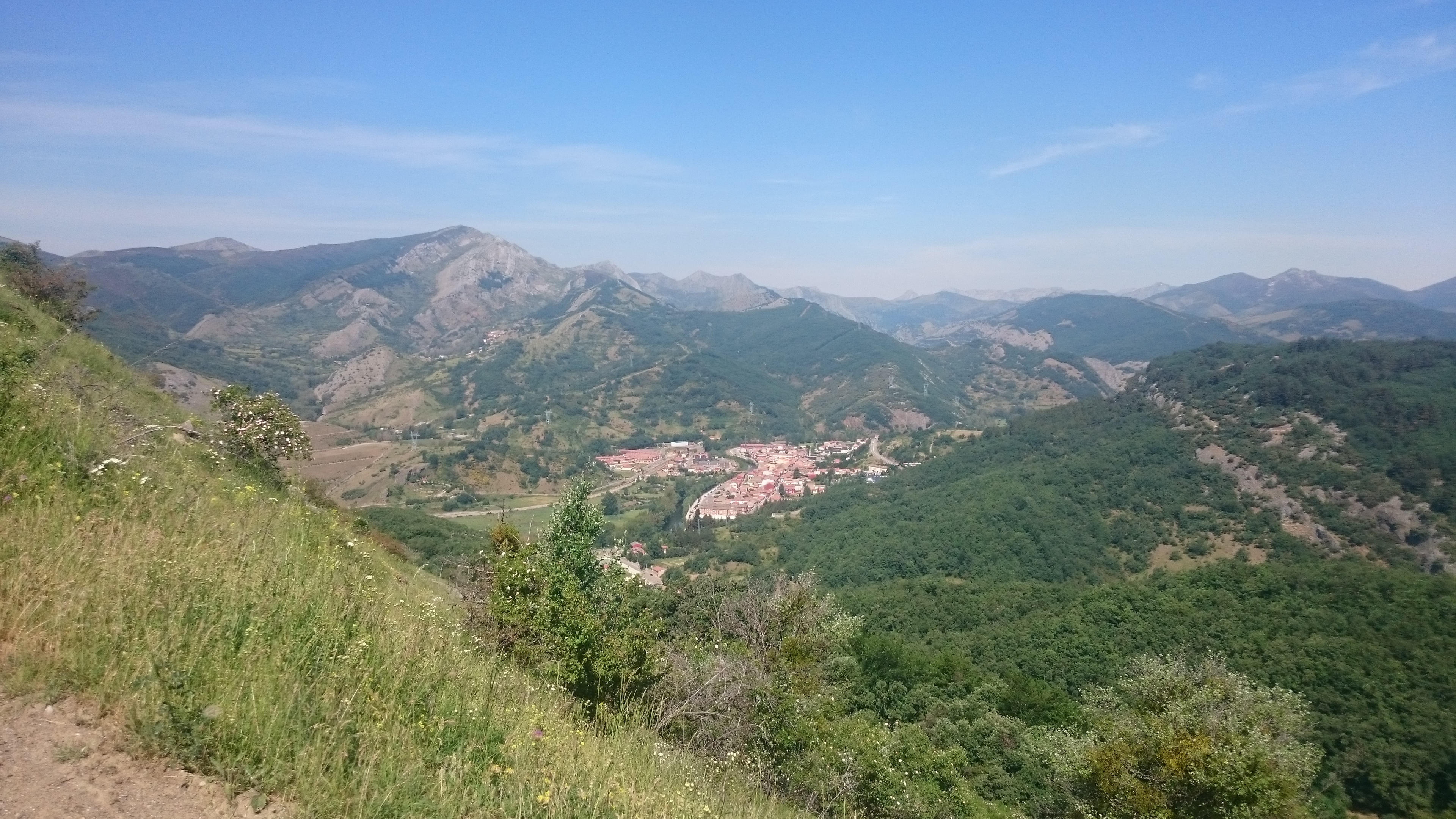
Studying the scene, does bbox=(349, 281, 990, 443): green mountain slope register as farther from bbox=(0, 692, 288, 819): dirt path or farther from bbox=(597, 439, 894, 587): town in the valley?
bbox=(0, 692, 288, 819): dirt path

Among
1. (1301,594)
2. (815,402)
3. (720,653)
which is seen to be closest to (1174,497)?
(1301,594)

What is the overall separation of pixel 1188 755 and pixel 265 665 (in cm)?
1389

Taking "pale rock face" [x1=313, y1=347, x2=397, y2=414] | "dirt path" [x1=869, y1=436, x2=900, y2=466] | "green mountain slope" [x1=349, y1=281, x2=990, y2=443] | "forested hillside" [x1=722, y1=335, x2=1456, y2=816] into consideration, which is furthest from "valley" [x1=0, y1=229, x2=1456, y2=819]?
"green mountain slope" [x1=349, y1=281, x2=990, y2=443]

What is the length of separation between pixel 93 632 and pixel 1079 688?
109ft

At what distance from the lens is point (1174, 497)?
61312 millimetres

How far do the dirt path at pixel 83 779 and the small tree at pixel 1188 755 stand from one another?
13.8 m

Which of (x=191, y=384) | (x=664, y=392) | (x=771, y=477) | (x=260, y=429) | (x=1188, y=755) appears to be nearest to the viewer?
(x=1188, y=755)

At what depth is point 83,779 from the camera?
2.44 metres

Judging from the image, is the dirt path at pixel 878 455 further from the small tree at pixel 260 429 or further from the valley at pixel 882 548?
the small tree at pixel 260 429

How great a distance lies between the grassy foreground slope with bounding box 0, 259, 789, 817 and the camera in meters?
2.67

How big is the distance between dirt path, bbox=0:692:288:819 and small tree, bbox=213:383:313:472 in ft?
26.5

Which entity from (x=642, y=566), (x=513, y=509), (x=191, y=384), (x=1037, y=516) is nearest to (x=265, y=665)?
(x=642, y=566)

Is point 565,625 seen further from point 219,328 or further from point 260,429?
point 219,328

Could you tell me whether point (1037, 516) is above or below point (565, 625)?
below
